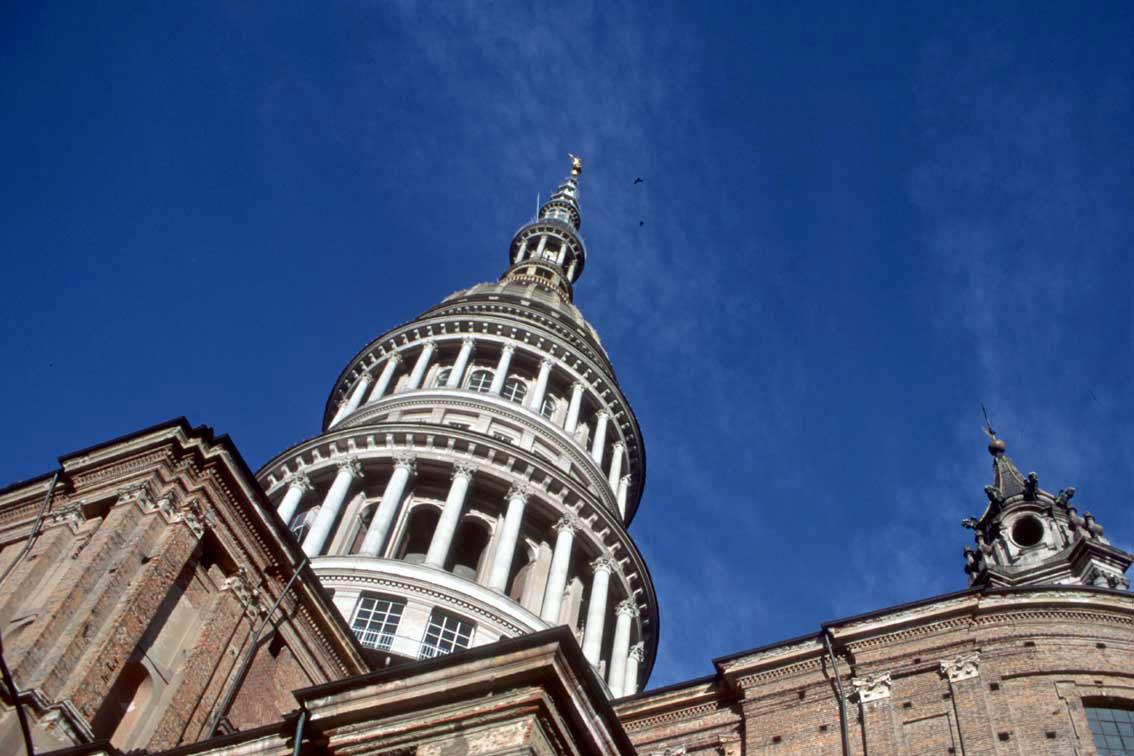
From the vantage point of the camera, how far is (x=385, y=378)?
4484 cm

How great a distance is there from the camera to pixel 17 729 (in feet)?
55.6

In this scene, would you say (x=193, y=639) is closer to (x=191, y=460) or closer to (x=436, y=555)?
(x=191, y=460)

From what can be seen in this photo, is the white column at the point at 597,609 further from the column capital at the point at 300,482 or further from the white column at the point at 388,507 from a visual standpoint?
the column capital at the point at 300,482

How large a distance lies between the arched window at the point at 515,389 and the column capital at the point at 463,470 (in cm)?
668

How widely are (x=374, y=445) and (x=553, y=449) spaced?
6.90m

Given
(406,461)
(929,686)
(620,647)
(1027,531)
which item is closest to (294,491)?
(406,461)

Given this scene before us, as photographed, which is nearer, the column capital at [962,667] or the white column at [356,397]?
the column capital at [962,667]

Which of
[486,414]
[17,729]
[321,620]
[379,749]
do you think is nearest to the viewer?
[379,749]

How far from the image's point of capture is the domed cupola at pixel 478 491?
1292 inches

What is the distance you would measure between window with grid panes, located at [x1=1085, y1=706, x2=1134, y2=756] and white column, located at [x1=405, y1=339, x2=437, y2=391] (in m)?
28.3

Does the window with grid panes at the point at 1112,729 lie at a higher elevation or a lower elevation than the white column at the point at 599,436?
lower

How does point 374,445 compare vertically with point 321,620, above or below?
above

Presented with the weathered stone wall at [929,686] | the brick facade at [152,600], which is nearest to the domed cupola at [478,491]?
the brick facade at [152,600]

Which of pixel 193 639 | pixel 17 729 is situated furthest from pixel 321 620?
→ pixel 17 729
